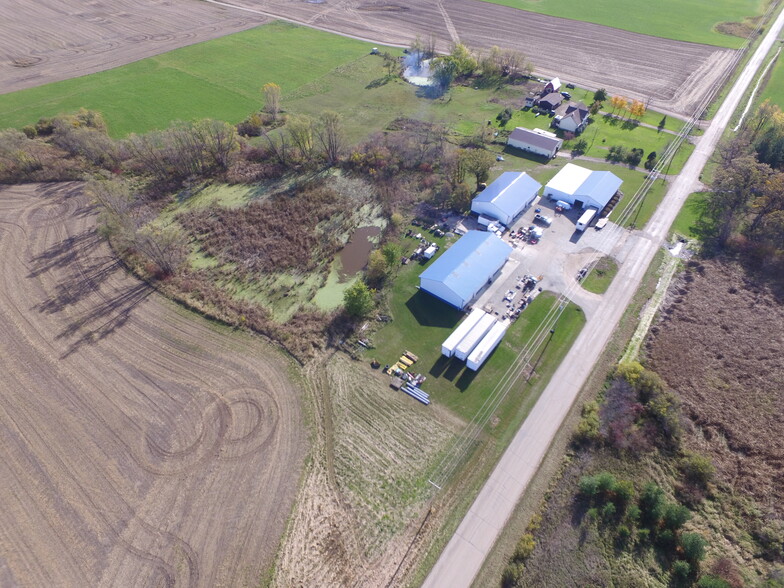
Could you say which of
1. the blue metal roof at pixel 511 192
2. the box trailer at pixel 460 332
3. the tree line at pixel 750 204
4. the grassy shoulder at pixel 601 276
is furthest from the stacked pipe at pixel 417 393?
the tree line at pixel 750 204

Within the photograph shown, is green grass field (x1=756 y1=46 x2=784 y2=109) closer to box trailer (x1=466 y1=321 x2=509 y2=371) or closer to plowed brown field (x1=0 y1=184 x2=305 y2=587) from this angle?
box trailer (x1=466 y1=321 x2=509 y2=371)

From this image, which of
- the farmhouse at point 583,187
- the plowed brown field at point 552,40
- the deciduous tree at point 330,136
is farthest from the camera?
the plowed brown field at point 552,40

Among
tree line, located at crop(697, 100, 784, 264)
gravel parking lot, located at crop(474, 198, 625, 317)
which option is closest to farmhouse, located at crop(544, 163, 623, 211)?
gravel parking lot, located at crop(474, 198, 625, 317)

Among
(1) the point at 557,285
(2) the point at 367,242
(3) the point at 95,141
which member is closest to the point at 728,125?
(1) the point at 557,285

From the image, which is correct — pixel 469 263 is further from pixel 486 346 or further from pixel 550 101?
pixel 550 101

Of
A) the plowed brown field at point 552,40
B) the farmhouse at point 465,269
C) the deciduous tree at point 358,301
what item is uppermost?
the plowed brown field at point 552,40

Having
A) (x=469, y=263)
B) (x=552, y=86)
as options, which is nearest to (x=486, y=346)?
(x=469, y=263)

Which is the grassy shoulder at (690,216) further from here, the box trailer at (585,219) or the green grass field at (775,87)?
the green grass field at (775,87)
